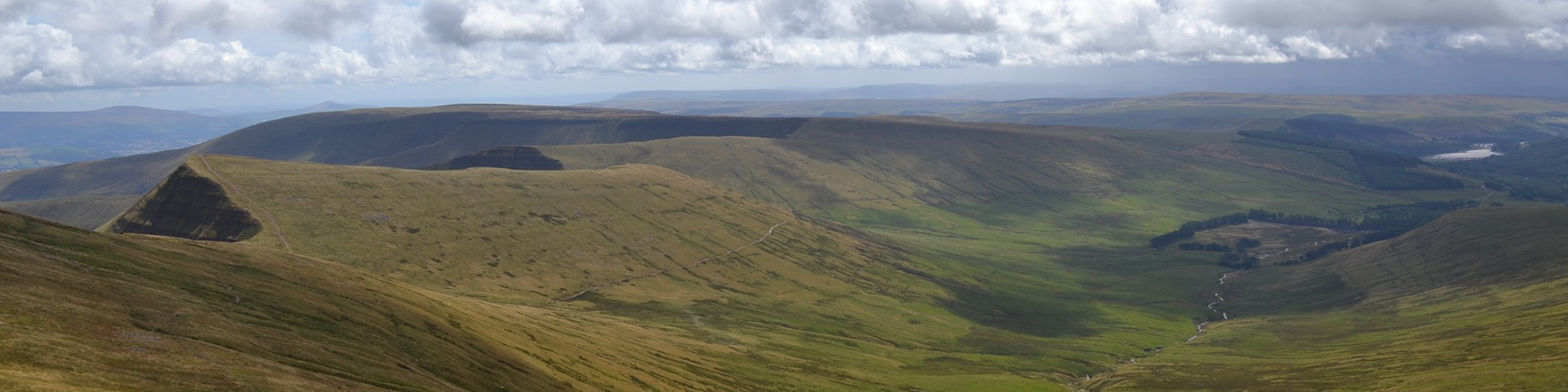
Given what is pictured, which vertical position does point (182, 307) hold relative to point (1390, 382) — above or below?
above

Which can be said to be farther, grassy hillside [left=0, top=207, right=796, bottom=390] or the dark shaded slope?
grassy hillside [left=0, top=207, right=796, bottom=390]

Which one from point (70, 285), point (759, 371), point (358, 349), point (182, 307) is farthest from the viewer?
point (759, 371)

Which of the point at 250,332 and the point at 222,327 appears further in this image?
the point at 250,332

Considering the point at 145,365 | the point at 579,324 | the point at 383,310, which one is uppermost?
the point at 145,365

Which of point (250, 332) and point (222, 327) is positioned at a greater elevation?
point (222, 327)

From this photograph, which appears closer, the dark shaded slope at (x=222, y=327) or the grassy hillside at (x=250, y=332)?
the dark shaded slope at (x=222, y=327)

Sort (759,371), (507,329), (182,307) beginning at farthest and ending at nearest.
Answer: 1. (759,371)
2. (507,329)
3. (182,307)

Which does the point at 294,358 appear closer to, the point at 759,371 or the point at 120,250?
the point at 120,250

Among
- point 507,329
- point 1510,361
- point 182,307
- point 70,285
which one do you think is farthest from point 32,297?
point 1510,361
